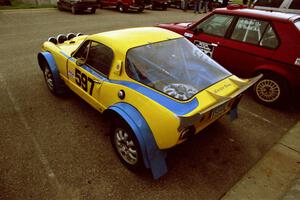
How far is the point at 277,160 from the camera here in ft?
11.1

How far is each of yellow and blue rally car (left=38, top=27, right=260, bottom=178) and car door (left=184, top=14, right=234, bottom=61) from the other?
178 centimetres

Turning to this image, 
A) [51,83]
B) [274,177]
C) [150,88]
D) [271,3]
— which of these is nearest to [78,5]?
[271,3]

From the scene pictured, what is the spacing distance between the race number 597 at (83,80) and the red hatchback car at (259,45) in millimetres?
3015

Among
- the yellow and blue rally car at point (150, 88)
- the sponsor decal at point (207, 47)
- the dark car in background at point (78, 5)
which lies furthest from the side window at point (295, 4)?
the dark car in background at point (78, 5)

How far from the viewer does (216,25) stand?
524 cm

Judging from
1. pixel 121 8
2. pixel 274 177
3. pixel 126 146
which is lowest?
pixel 274 177

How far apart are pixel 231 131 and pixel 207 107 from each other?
161 centimetres

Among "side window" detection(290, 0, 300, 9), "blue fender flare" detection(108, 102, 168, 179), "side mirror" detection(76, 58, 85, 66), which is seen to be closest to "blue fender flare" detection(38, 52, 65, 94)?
"side mirror" detection(76, 58, 85, 66)

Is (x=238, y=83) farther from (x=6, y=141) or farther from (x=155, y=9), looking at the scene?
(x=155, y=9)

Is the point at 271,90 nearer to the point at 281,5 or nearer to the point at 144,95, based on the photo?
the point at 144,95

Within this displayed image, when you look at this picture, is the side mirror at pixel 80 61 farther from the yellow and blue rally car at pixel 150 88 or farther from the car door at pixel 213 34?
the car door at pixel 213 34

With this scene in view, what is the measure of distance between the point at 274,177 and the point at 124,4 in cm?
1429

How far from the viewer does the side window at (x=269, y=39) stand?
14.5ft


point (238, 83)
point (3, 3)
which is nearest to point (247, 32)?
point (238, 83)
